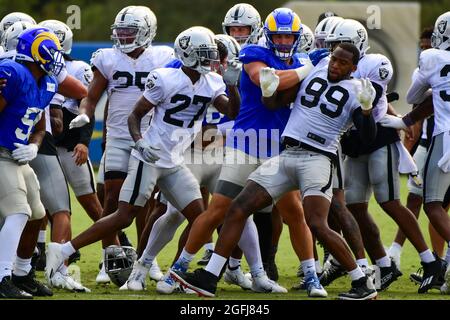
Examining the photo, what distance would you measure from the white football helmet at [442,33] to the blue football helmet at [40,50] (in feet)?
9.03

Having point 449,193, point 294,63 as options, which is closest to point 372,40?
point 449,193

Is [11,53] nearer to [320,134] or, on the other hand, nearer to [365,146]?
[320,134]

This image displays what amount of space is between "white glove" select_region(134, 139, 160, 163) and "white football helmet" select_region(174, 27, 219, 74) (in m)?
0.62

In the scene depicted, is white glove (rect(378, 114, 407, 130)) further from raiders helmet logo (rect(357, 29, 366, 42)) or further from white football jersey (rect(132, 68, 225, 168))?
white football jersey (rect(132, 68, 225, 168))

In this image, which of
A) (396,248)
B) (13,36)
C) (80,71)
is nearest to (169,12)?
(396,248)

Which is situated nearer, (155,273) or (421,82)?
(421,82)

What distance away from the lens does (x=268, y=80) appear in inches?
285

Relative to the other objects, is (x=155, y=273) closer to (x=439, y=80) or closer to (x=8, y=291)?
(x=8, y=291)

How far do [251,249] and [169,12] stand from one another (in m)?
21.8

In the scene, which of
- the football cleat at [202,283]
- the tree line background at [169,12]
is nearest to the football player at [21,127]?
the football cleat at [202,283]

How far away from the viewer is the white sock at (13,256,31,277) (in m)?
7.38

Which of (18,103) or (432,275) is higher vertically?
(18,103)

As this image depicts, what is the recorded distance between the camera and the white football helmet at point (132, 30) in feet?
28.0

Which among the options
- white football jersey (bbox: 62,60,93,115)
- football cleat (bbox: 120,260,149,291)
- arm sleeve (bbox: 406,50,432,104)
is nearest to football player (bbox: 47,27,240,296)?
football cleat (bbox: 120,260,149,291)
